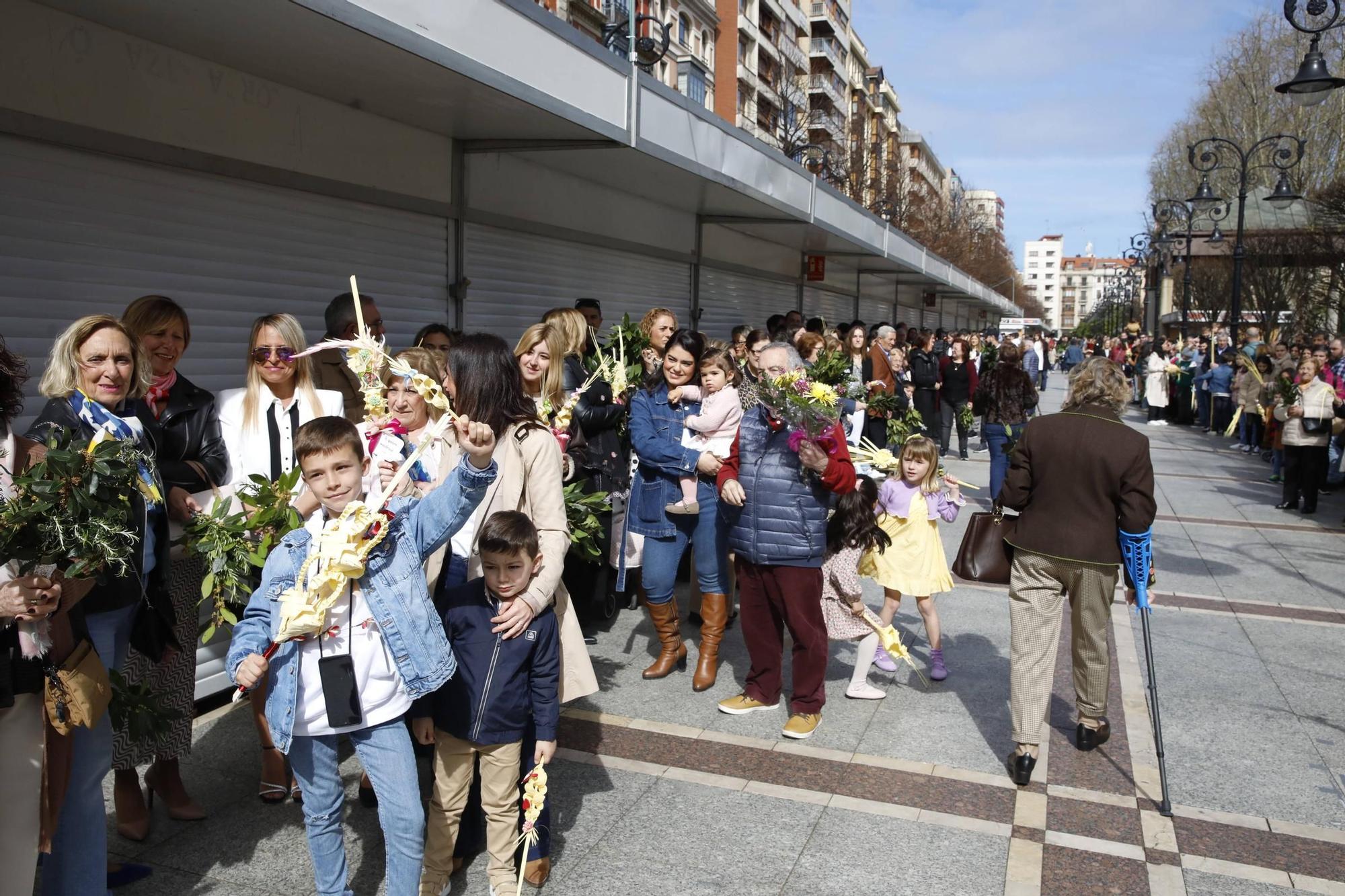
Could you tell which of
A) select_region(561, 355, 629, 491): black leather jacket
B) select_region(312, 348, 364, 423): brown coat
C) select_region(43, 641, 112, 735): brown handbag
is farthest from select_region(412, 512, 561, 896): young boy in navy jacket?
select_region(312, 348, 364, 423): brown coat

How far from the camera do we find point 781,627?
5387 mm

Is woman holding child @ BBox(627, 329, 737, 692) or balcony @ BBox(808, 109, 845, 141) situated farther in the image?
balcony @ BBox(808, 109, 845, 141)

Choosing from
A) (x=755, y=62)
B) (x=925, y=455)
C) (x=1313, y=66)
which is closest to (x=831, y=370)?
(x=925, y=455)

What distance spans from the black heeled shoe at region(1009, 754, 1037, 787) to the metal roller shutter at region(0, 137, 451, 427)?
201 inches

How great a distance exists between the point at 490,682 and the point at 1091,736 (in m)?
3.10

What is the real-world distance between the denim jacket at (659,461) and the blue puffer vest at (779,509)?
767mm

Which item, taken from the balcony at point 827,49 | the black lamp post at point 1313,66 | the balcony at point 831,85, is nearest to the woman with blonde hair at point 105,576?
the black lamp post at point 1313,66

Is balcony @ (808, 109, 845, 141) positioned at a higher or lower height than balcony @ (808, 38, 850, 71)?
lower

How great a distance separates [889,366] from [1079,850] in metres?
9.58

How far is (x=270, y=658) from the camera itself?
124 inches

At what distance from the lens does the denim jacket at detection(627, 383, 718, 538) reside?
5844 millimetres

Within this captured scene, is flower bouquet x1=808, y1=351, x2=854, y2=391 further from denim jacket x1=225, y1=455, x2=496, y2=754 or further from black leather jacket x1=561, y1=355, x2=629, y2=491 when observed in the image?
denim jacket x1=225, y1=455, x2=496, y2=754

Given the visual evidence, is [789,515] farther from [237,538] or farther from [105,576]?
[105,576]

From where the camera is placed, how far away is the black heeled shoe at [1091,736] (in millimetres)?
4996
